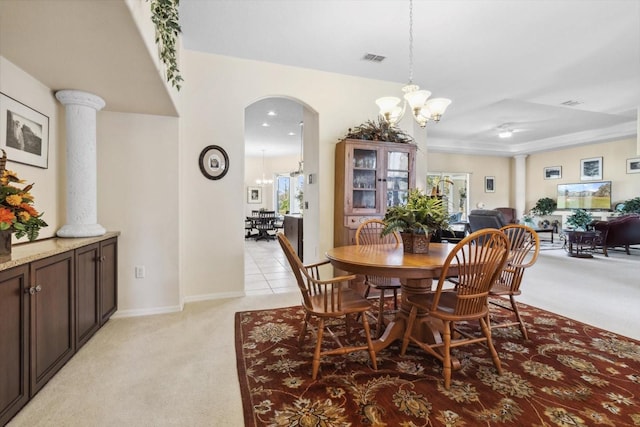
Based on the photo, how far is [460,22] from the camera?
3.09 m

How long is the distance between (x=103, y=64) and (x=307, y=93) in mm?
2422

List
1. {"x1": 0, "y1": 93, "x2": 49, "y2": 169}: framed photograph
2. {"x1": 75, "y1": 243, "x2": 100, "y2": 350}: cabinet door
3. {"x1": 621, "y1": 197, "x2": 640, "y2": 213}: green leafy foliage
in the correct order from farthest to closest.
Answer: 1. {"x1": 621, "y1": 197, "x2": 640, "y2": 213}: green leafy foliage
2. {"x1": 75, "y1": 243, "x2": 100, "y2": 350}: cabinet door
3. {"x1": 0, "y1": 93, "x2": 49, "y2": 169}: framed photograph

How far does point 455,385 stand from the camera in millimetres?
1936

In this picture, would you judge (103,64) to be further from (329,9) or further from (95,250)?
(329,9)

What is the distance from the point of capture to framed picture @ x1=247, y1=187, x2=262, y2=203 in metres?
11.8

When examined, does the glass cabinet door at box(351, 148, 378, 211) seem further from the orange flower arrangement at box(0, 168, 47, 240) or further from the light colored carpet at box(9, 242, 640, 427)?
the orange flower arrangement at box(0, 168, 47, 240)

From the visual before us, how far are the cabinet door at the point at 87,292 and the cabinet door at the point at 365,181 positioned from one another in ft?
8.84

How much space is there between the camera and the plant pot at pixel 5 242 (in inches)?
68.0

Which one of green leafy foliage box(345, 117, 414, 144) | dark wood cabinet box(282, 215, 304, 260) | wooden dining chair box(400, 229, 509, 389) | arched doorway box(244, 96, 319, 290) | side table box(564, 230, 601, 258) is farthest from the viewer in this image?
side table box(564, 230, 601, 258)

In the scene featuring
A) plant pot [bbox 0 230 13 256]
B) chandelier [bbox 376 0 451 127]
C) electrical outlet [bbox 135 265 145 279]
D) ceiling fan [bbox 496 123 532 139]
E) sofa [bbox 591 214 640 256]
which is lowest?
electrical outlet [bbox 135 265 145 279]

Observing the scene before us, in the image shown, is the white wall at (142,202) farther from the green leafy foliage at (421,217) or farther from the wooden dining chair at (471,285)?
the wooden dining chair at (471,285)

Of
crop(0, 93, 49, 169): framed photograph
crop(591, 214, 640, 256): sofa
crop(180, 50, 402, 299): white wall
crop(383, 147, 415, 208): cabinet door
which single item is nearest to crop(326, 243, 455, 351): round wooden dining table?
crop(383, 147, 415, 208): cabinet door

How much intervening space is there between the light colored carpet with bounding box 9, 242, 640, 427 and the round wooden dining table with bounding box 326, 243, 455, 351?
3.47 ft

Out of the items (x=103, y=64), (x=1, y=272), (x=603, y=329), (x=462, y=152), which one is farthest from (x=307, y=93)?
(x=462, y=152)
